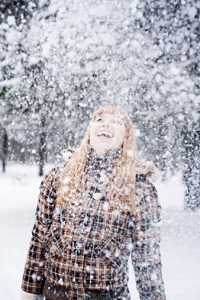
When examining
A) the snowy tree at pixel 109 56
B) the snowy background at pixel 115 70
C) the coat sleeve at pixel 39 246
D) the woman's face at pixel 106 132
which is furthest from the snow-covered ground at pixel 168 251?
the woman's face at pixel 106 132

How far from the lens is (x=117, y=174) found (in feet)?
6.30

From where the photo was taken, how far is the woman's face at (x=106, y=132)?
1.96 m

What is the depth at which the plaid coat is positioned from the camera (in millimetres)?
1740

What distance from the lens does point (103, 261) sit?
1739 millimetres

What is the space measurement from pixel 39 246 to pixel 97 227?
1.11 feet

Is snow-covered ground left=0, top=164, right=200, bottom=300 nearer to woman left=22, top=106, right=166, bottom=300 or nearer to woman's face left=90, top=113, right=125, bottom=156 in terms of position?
woman left=22, top=106, right=166, bottom=300

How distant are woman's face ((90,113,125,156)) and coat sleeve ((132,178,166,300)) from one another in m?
0.26

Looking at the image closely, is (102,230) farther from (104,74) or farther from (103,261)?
(104,74)

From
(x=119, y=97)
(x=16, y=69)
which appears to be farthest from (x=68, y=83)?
(x=16, y=69)

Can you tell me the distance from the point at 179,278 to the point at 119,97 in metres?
6.12

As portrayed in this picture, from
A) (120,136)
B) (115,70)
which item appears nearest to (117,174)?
(120,136)

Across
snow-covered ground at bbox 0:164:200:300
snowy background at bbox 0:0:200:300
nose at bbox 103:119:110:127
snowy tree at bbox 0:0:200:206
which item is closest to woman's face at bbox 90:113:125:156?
nose at bbox 103:119:110:127

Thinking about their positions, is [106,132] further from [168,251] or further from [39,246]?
[168,251]

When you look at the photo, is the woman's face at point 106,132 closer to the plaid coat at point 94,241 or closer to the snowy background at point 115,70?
the plaid coat at point 94,241
